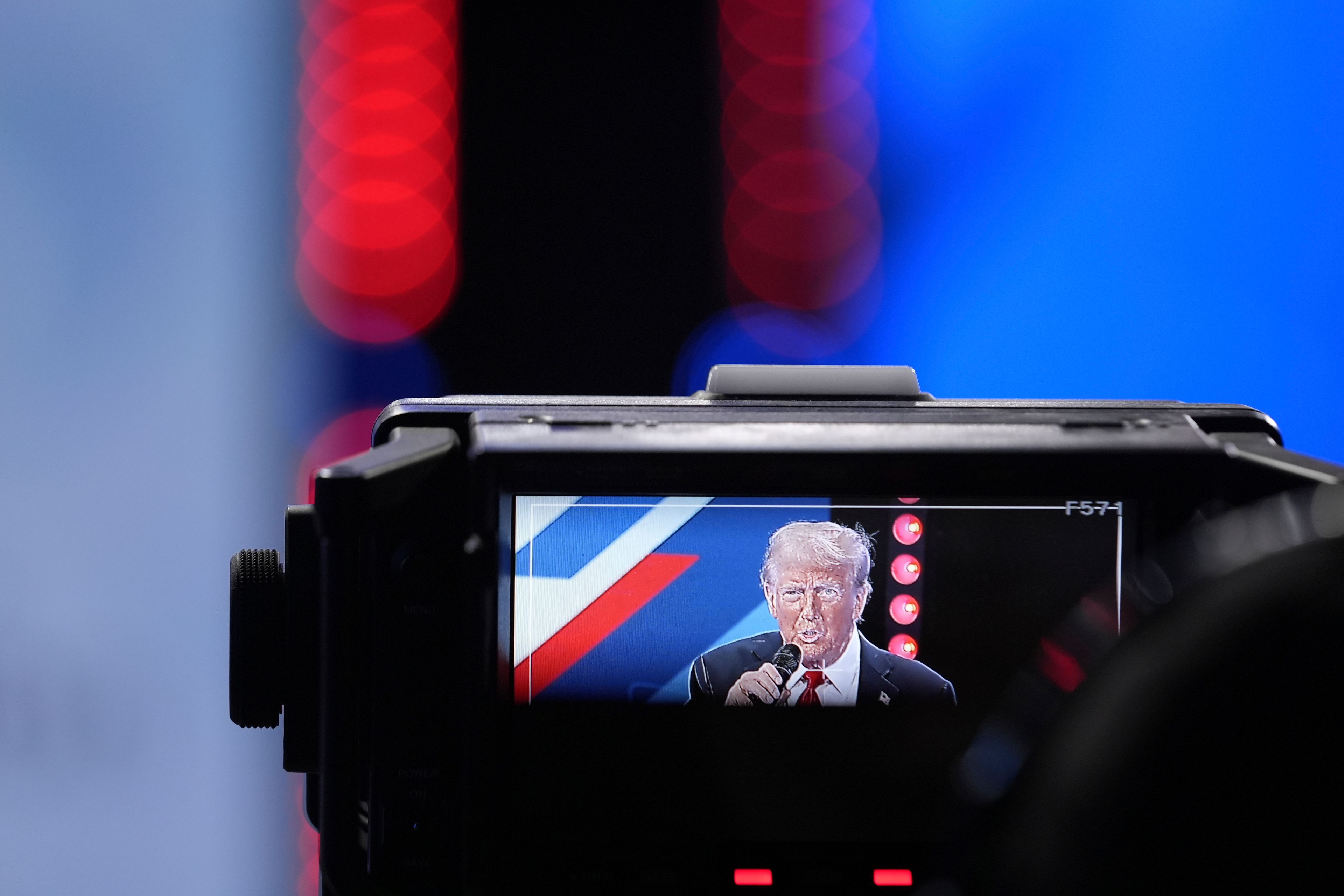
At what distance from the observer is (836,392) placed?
812mm

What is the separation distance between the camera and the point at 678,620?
68 centimetres

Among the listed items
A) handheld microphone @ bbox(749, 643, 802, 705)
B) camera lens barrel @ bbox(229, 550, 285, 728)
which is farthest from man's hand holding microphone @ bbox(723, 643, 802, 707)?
camera lens barrel @ bbox(229, 550, 285, 728)

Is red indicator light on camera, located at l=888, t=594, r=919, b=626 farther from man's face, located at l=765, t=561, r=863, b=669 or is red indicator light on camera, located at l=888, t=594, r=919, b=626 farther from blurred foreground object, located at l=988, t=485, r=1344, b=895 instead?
blurred foreground object, located at l=988, t=485, r=1344, b=895

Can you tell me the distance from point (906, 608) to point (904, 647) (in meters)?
0.03

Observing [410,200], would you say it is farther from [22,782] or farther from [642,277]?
[22,782]

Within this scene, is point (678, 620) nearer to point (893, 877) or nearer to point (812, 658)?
point (812, 658)

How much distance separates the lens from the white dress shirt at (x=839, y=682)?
0.68 meters

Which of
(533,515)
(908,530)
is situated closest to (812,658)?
(908,530)

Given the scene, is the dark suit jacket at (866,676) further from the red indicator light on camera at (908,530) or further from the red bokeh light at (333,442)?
the red bokeh light at (333,442)

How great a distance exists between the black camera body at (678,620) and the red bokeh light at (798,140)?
2.97 feet

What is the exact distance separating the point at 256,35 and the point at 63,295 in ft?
1.73

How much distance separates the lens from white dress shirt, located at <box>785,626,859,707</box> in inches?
26.7

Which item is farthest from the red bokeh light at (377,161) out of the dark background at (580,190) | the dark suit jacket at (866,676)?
the dark suit jacket at (866,676)

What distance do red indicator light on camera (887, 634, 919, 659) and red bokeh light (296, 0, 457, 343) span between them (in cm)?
111
